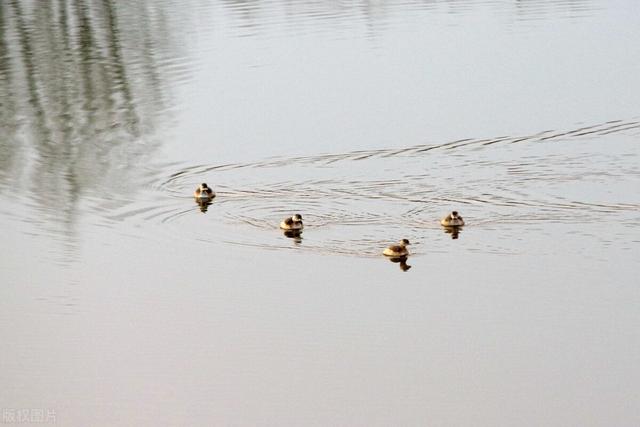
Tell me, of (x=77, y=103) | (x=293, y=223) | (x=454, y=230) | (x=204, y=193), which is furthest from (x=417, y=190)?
(x=77, y=103)

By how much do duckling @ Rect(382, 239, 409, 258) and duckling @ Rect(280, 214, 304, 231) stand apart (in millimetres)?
1644

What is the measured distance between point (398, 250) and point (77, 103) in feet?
41.1

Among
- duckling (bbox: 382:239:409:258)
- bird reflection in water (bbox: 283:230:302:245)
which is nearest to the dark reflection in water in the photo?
duckling (bbox: 382:239:409:258)

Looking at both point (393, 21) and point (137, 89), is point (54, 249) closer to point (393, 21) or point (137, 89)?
point (137, 89)

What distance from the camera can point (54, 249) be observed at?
19.7 metres

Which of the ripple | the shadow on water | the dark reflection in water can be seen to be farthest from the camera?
the shadow on water

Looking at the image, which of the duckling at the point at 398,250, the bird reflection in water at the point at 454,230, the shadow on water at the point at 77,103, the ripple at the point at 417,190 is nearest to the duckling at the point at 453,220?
the bird reflection in water at the point at 454,230

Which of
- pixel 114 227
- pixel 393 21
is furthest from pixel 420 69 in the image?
pixel 114 227

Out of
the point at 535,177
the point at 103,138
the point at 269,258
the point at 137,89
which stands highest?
the point at 137,89

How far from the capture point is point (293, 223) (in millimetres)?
19859

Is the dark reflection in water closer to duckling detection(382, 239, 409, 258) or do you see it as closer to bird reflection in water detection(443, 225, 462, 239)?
bird reflection in water detection(443, 225, 462, 239)

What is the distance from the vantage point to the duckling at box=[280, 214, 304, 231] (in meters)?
19.9

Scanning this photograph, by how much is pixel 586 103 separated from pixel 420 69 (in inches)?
201

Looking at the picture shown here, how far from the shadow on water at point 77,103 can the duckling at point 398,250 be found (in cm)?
412
